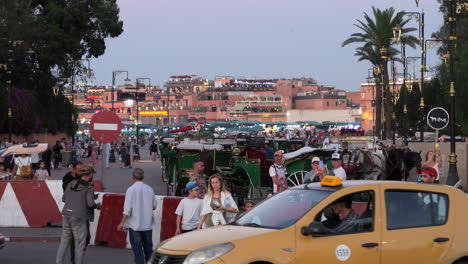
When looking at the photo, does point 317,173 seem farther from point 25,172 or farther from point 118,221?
point 25,172

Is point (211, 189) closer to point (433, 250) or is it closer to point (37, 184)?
point (433, 250)

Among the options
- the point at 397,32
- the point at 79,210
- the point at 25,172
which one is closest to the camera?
the point at 79,210

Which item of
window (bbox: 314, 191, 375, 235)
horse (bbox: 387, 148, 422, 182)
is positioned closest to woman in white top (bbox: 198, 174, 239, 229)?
window (bbox: 314, 191, 375, 235)

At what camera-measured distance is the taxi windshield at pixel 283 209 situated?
930 cm

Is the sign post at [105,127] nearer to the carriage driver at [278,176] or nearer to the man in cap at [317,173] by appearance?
the carriage driver at [278,176]

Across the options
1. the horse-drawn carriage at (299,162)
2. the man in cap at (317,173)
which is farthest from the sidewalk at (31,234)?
the horse-drawn carriage at (299,162)

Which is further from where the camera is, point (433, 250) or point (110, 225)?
point (110, 225)

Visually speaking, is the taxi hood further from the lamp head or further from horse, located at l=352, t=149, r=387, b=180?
the lamp head

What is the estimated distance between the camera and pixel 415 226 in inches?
378

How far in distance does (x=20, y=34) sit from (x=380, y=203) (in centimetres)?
5069

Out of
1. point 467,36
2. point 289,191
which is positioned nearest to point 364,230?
point 289,191

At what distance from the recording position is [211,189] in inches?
484

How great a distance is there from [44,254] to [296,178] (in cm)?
1001

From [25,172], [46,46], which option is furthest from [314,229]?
[46,46]
